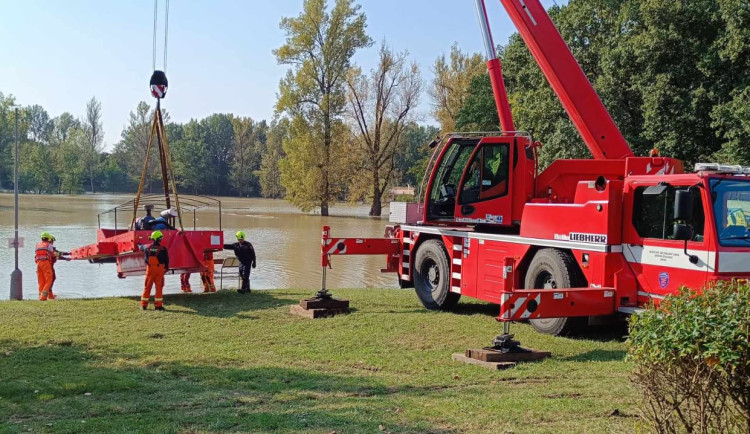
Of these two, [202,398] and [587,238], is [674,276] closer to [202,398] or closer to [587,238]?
[587,238]

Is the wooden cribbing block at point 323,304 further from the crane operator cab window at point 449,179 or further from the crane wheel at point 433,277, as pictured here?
Answer: the crane operator cab window at point 449,179

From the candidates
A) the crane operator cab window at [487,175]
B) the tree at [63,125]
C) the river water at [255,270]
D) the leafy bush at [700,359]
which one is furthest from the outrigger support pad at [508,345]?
the tree at [63,125]

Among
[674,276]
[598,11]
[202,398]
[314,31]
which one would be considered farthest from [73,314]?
[314,31]

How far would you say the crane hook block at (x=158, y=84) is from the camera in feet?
45.8

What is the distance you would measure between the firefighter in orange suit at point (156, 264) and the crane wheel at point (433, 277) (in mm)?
4810

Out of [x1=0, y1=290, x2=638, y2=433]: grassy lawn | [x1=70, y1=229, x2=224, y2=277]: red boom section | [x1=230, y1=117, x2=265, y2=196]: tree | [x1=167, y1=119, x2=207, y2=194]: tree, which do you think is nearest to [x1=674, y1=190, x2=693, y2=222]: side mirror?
[x1=0, y1=290, x2=638, y2=433]: grassy lawn

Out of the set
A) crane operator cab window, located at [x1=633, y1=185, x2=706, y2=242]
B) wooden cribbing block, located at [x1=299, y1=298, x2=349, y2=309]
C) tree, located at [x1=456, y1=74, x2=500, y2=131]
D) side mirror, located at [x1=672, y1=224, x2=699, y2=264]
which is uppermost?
tree, located at [x1=456, y1=74, x2=500, y2=131]

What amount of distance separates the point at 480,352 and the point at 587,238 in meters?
2.49

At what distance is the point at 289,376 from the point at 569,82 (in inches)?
292

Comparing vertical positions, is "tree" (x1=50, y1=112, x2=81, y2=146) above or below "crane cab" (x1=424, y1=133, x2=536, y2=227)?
above

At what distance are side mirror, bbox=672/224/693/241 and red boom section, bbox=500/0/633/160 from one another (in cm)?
362

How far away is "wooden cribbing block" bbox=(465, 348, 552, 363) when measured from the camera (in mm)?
8555

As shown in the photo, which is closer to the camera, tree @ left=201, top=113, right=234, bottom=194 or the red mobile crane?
the red mobile crane

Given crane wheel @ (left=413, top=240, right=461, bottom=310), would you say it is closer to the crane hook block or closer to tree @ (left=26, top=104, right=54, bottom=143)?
the crane hook block
